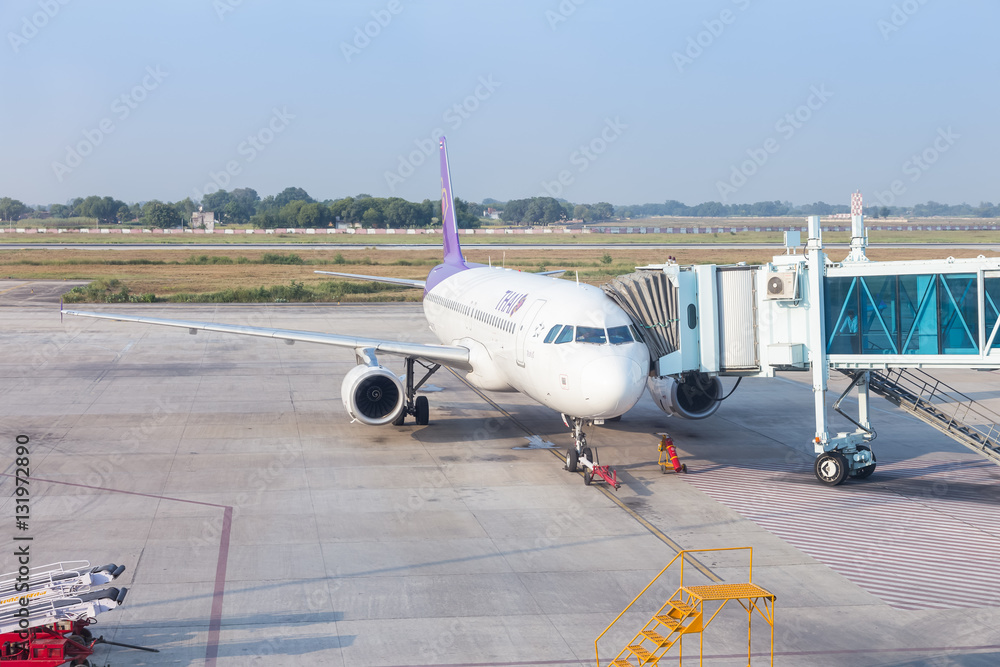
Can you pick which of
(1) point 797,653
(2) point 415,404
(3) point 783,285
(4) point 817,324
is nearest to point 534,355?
(3) point 783,285

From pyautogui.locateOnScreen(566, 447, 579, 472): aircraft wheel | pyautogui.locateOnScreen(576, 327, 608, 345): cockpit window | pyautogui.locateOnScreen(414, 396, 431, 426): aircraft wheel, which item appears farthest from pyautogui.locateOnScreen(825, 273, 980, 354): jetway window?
pyautogui.locateOnScreen(414, 396, 431, 426): aircraft wheel

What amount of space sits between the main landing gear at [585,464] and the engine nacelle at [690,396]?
314 cm

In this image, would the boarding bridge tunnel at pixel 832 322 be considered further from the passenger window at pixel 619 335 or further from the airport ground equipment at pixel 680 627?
the airport ground equipment at pixel 680 627

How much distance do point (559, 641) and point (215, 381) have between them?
76.5 feet

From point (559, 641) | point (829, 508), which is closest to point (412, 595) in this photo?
point (559, 641)

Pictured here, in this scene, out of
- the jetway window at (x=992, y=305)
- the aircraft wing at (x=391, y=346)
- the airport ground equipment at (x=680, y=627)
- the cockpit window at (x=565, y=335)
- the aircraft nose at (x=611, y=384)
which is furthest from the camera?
the aircraft wing at (x=391, y=346)

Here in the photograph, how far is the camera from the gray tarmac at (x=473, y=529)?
1216cm

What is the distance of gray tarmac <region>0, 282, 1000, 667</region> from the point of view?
12164 mm

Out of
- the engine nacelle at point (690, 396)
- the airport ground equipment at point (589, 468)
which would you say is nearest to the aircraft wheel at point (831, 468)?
the engine nacelle at point (690, 396)

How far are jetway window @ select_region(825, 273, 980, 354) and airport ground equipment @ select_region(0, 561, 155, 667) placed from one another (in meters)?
15.2

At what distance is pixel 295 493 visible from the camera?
18.9 meters

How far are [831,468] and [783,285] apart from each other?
4.14m

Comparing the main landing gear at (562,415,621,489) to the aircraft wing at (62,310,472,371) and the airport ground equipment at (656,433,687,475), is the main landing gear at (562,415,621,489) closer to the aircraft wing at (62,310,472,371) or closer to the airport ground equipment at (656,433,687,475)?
the airport ground equipment at (656,433,687,475)

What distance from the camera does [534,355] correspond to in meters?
20.2
